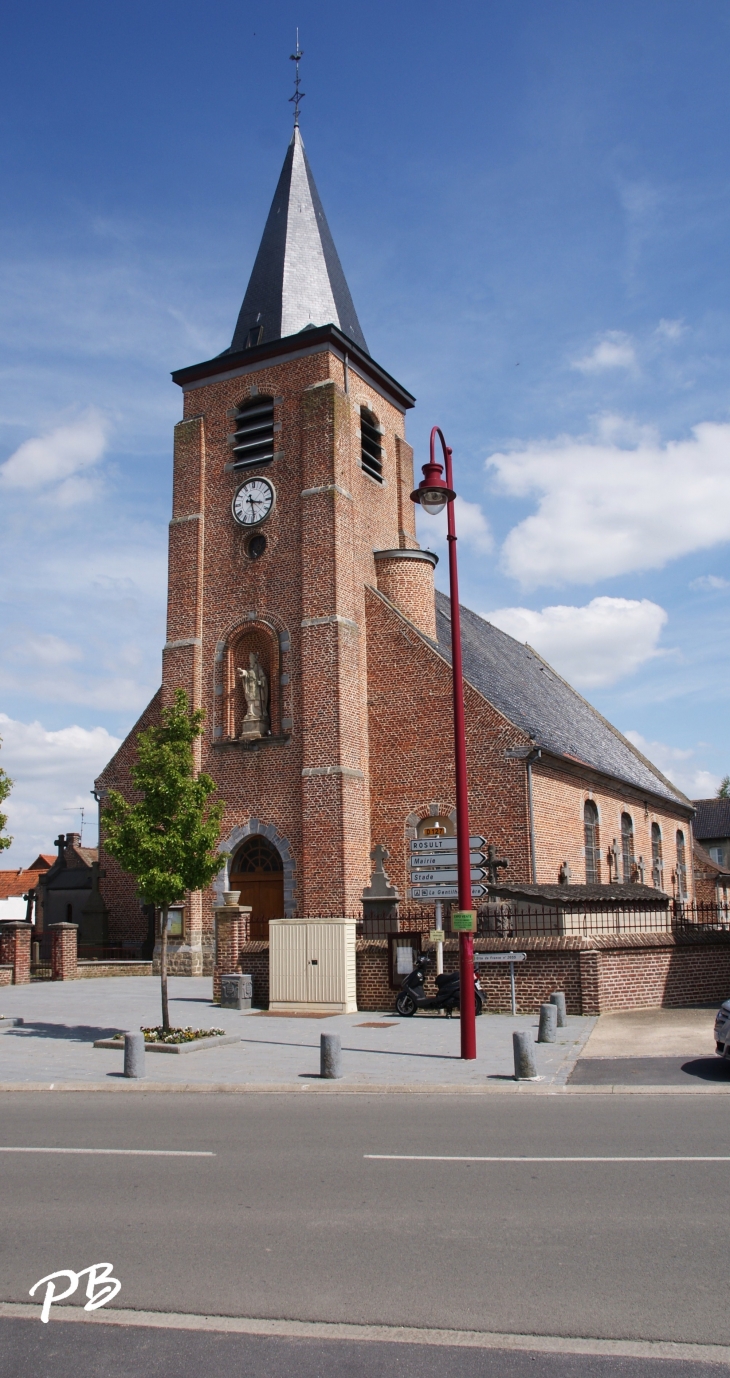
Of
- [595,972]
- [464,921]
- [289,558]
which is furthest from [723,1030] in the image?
[289,558]

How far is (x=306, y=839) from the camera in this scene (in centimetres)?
2305

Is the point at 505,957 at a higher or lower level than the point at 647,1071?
higher

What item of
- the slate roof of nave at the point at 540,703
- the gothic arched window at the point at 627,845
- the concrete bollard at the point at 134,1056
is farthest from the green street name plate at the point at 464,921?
the gothic arched window at the point at 627,845

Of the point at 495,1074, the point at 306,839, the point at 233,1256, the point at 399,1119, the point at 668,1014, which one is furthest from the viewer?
the point at 306,839

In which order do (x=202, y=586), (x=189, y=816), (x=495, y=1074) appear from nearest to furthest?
(x=495, y=1074) → (x=189, y=816) → (x=202, y=586)

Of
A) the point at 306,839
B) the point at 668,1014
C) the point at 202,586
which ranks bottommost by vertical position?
the point at 668,1014

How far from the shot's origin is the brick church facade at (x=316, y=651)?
23.0 metres

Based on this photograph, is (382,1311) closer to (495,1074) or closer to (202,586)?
(495,1074)

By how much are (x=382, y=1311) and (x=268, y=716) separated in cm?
2066

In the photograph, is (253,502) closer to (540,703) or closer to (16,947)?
(540,703)

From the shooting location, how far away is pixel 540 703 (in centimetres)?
3111

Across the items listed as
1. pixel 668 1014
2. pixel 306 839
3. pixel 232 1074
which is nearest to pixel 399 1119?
pixel 232 1074

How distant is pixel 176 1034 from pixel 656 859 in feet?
78.1

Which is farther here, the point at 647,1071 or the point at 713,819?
the point at 713,819
